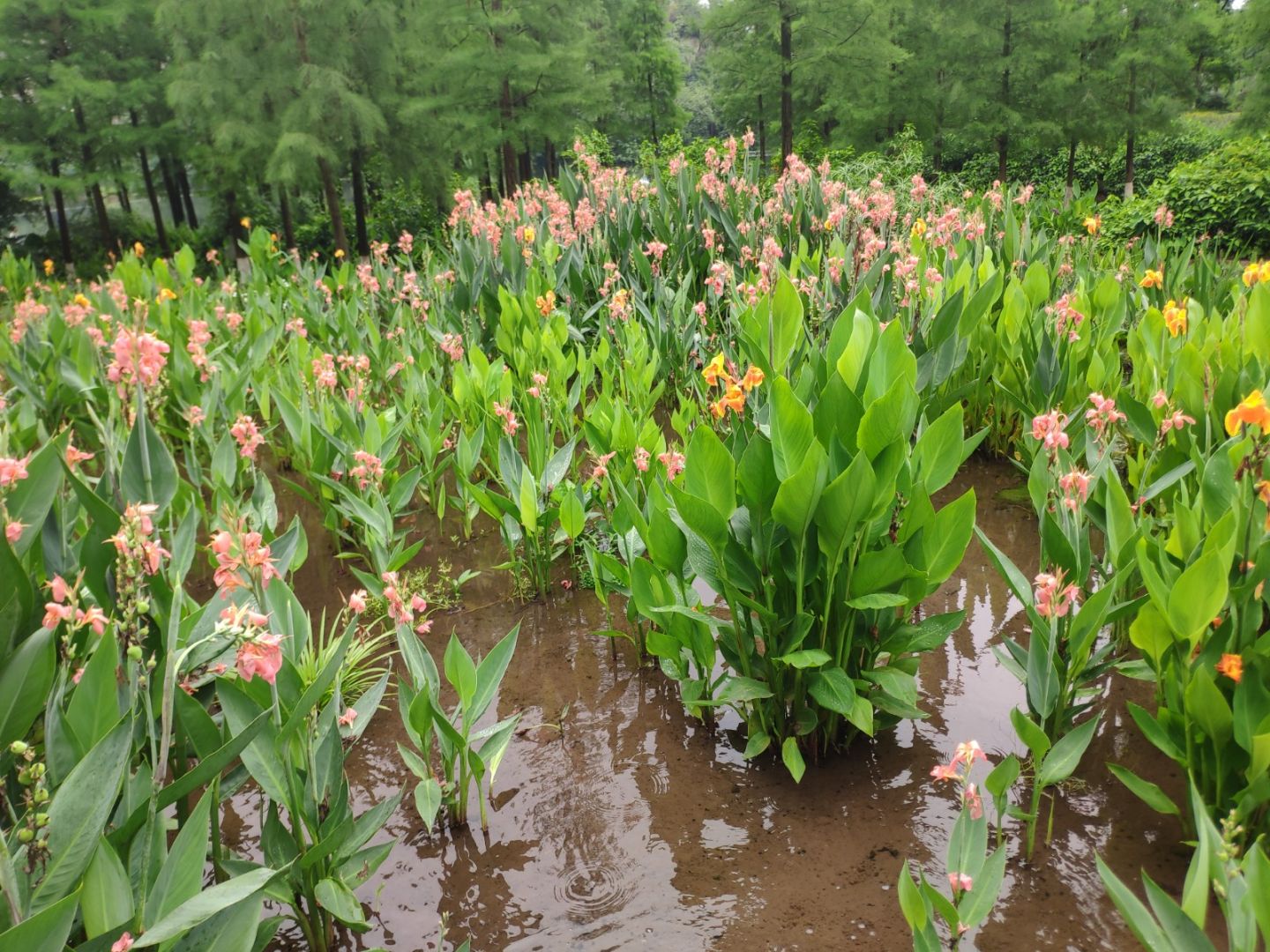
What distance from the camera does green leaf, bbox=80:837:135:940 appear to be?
3.47 feet

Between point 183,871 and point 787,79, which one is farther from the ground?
point 787,79

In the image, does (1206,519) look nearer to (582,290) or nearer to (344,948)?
(344,948)

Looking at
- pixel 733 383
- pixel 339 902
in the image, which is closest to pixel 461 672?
pixel 339 902

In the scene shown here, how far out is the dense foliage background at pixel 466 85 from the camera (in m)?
11.3

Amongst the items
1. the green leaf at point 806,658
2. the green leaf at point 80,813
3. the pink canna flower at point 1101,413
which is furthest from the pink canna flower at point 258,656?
the pink canna flower at point 1101,413

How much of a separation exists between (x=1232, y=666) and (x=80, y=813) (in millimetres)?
1772

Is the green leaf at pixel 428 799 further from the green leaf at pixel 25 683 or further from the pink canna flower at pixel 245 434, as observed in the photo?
the pink canna flower at pixel 245 434

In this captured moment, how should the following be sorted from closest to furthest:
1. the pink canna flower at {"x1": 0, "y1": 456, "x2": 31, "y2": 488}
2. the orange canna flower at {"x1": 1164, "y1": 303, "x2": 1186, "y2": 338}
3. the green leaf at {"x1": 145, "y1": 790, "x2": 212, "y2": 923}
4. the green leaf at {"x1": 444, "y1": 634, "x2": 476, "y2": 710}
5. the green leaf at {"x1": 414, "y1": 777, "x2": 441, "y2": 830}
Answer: the green leaf at {"x1": 145, "y1": 790, "x2": 212, "y2": 923}, the pink canna flower at {"x1": 0, "y1": 456, "x2": 31, "y2": 488}, the green leaf at {"x1": 414, "y1": 777, "x2": 441, "y2": 830}, the green leaf at {"x1": 444, "y1": 634, "x2": 476, "y2": 710}, the orange canna flower at {"x1": 1164, "y1": 303, "x2": 1186, "y2": 338}

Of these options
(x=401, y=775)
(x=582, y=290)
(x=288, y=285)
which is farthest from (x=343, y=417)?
(x=288, y=285)

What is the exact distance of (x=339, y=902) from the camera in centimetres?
144

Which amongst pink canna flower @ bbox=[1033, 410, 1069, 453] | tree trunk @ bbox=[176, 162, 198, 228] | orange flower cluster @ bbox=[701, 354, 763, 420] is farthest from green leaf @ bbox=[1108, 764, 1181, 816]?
tree trunk @ bbox=[176, 162, 198, 228]

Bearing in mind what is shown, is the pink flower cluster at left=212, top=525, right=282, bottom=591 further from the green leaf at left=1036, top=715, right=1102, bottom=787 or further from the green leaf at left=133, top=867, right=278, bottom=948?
the green leaf at left=1036, top=715, right=1102, bottom=787

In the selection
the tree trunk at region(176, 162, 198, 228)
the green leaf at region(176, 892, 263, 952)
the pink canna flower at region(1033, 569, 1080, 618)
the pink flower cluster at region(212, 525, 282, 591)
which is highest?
the tree trunk at region(176, 162, 198, 228)

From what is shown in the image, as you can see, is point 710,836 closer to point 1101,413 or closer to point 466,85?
point 1101,413
